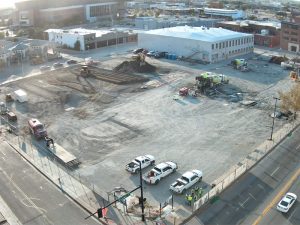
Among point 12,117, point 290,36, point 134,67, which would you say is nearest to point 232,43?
point 290,36

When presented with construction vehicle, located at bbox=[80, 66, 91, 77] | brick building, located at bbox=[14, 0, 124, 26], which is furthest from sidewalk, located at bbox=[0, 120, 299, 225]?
brick building, located at bbox=[14, 0, 124, 26]

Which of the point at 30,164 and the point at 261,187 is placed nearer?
the point at 261,187

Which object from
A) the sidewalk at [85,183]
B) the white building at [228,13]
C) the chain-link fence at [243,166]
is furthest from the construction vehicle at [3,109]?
the white building at [228,13]

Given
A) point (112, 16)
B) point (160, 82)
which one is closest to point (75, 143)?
point (160, 82)

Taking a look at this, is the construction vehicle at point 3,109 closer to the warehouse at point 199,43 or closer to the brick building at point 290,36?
the warehouse at point 199,43

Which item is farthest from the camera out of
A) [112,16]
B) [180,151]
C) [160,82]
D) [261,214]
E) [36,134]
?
[112,16]

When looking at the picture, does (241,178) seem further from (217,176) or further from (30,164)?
(30,164)

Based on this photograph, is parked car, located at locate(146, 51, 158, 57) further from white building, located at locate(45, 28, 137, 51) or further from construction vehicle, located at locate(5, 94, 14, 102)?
construction vehicle, located at locate(5, 94, 14, 102)
